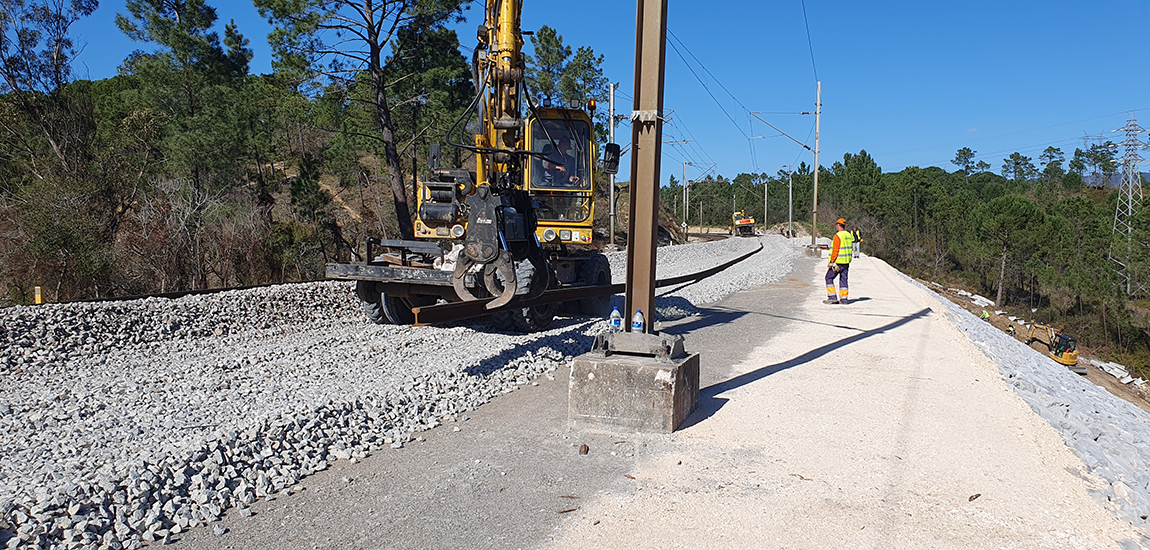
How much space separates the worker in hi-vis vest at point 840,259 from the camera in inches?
554

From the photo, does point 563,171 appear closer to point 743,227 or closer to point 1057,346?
point 1057,346

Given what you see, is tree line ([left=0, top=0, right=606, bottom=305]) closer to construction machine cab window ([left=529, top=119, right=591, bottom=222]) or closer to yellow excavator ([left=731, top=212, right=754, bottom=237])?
construction machine cab window ([left=529, top=119, right=591, bottom=222])

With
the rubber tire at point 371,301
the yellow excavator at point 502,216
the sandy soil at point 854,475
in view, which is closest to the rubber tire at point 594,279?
the yellow excavator at point 502,216

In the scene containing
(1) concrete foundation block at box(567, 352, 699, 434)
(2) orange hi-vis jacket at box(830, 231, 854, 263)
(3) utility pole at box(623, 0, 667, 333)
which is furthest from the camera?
(2) orange hi-vis jacket at box(830, 231, 854, 263)

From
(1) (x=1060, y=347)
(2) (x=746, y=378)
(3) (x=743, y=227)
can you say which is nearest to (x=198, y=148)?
(2) (x=746, y=378)

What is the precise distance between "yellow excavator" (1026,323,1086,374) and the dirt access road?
46.8ft

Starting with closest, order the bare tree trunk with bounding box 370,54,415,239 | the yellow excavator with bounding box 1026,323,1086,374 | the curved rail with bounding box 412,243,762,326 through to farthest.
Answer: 1. the curved rail with bounding box 412,243,762,326
2. the bare tree trunk with bounding box 370,54,415,239
3. the yellow excavator with bounding box 1026,323,1086,374

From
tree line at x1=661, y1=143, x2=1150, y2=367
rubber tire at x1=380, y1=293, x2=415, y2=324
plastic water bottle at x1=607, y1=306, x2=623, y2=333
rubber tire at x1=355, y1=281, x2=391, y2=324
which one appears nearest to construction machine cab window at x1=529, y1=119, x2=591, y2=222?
rubber tire at x1=380, y1=293, x2=415, y2=324

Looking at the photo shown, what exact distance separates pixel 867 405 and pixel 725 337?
3.99 m

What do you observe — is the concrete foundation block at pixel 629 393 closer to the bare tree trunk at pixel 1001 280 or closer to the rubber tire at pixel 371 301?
the rubber tire at pixel 371 301

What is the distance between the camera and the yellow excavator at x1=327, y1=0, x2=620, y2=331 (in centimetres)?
831

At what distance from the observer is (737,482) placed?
14.9 feet

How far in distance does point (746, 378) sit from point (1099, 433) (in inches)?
115

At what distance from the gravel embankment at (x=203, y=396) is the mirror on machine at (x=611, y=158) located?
2.30m
